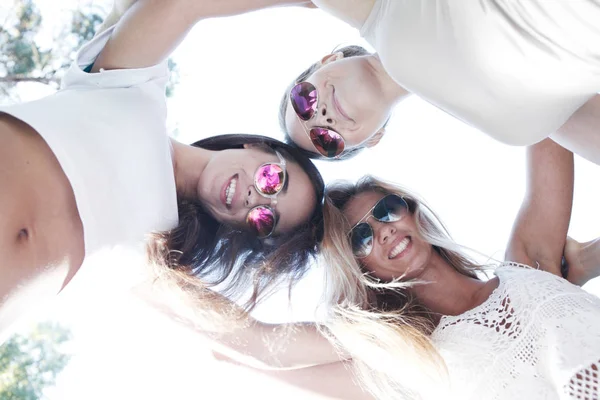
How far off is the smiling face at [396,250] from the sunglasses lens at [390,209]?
0.02 m

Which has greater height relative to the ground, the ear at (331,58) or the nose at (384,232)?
the ear at (331,58)

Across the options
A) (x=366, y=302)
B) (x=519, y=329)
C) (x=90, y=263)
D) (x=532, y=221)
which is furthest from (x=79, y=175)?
(x=532, y=221)

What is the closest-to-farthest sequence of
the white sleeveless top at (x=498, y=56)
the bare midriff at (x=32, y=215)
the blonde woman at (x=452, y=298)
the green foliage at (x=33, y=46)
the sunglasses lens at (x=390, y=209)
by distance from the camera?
the white sleeveless top at (x=498, y=56), the bare midriff at (x=32, y=215), the blonde woman at (x=452, y=298), the sunglasses lens at (x=390, y=209), the green foliage at (x=33, y=46)

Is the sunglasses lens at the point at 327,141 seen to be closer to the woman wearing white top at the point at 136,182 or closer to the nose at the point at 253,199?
the woman wearing white top at the point at 136,182

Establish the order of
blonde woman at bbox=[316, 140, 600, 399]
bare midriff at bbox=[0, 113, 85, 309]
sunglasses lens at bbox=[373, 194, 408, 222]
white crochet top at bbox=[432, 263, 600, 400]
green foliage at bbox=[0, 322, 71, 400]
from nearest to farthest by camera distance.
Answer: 1. bare midriff at bbox=[0, 113, 85, 309]
2. white crochet top at bbox=[432, 263, 600, 400]
3. blonde woman at bbox=[316, 140, 600, 399]
4. sunglasses lens at bbox=[373, 194, 408, 222]
5. green foliage at bbox=[0, 322, 71, 400]

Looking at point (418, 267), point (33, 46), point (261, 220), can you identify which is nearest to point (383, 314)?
point (418, 267)

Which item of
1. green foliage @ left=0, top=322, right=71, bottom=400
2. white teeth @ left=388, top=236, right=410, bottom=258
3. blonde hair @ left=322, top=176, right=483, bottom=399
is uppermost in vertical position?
white teeth @ left=388, top=236, right=410, bottom=258

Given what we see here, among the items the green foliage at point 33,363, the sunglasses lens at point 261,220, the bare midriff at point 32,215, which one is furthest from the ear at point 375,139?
the green foliage at point 33,363

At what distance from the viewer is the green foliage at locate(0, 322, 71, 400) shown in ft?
14.0

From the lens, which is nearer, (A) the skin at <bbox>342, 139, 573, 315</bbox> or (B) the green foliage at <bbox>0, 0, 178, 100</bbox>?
(A) the skin at <bbox>342, 139, 573, 315</bbox>

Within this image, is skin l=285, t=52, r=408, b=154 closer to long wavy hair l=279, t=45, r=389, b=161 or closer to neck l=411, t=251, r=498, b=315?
long wavy hair l=279, t=45, r=389, b=161

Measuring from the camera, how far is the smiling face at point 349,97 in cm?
211

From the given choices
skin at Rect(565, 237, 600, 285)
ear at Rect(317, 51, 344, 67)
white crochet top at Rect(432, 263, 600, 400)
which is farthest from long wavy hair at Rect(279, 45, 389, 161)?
skin at Rect(565, 237, 600, 285)

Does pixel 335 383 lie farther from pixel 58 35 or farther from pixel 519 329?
pixel 58 35
